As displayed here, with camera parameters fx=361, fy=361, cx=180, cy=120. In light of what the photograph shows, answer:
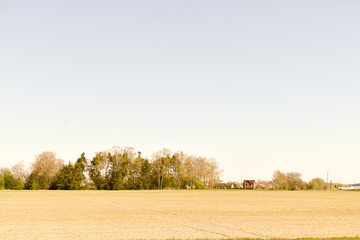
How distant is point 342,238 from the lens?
719 inches

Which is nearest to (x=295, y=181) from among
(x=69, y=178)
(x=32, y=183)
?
(x=69, y=178)

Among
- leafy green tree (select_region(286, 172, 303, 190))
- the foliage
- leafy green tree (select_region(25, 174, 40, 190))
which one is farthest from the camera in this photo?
leafy green tree (select_region(286, 172, 303, 190))

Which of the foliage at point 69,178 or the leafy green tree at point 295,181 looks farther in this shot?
the leafy green tree at point 295,181

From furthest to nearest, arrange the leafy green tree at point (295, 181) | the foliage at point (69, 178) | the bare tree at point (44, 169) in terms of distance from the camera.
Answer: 1. the leafy green tree at point (295, 181)
2. the bare tree at point (44, 169)
3. the foliage at point (69, 178)

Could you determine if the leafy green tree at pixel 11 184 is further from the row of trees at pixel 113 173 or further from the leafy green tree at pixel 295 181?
the leafy green tree at pixel 295 181

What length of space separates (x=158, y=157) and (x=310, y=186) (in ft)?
303

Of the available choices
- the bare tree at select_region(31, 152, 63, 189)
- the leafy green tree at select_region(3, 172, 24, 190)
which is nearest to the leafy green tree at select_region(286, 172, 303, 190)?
the bare tree at select_region(31, 152, 63, 189)

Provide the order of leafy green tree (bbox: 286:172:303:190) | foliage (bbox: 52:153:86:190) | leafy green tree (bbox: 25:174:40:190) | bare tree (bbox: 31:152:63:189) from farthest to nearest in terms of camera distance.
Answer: leafy green tree (bbox: 286:172:303:190) < bare tree (bbox: 31:152:63:189) < foliage (bbox: 52:153:86:190) < leafy green tree (bbox: 25:174:40:190)

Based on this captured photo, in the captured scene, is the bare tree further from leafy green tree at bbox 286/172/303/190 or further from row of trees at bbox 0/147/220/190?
leafy green tree at bbox 286/172/303/190

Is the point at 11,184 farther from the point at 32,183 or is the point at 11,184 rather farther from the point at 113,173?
the point at 113,173

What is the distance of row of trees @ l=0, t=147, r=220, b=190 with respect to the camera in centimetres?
12219

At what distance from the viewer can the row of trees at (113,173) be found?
122 metres

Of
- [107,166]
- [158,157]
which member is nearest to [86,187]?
[107,166]

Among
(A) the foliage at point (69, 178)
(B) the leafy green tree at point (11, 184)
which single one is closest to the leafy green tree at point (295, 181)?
(A) the foliage at point (69, 178)
